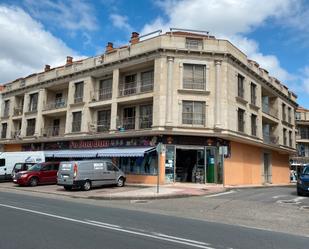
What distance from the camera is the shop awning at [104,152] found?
25.8 meters

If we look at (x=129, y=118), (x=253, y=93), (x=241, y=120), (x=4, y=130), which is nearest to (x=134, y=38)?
(x=129, y=118)

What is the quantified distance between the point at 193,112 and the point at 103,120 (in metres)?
8.97

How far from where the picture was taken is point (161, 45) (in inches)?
1075

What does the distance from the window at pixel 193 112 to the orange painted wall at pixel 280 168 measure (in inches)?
540

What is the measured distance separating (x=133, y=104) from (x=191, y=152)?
6466 millimetres

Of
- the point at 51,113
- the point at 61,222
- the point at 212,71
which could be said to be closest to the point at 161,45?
the point at 212,71

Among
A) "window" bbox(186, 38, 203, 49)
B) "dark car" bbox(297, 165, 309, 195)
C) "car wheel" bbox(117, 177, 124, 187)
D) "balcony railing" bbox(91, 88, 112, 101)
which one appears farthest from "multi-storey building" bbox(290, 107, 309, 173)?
"car wheel" bbox(117, 177, 124, 187)

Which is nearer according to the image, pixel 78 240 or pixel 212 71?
pixel 78 240

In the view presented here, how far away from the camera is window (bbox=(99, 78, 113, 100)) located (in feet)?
105

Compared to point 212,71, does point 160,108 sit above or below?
below

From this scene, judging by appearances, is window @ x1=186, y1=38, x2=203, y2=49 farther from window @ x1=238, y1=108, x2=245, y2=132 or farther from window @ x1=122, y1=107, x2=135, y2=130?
window @ x1=122, y1=107, x2=135, y2=130

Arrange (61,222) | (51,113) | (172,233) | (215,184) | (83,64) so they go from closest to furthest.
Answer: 1. (172,233)
2. (61,222)
3. (215,184)
4. (83,64)
5. (51,113)

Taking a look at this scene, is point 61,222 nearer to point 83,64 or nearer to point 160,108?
point 160,108

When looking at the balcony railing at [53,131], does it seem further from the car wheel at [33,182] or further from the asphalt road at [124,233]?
the asphalt road at [124,233]
